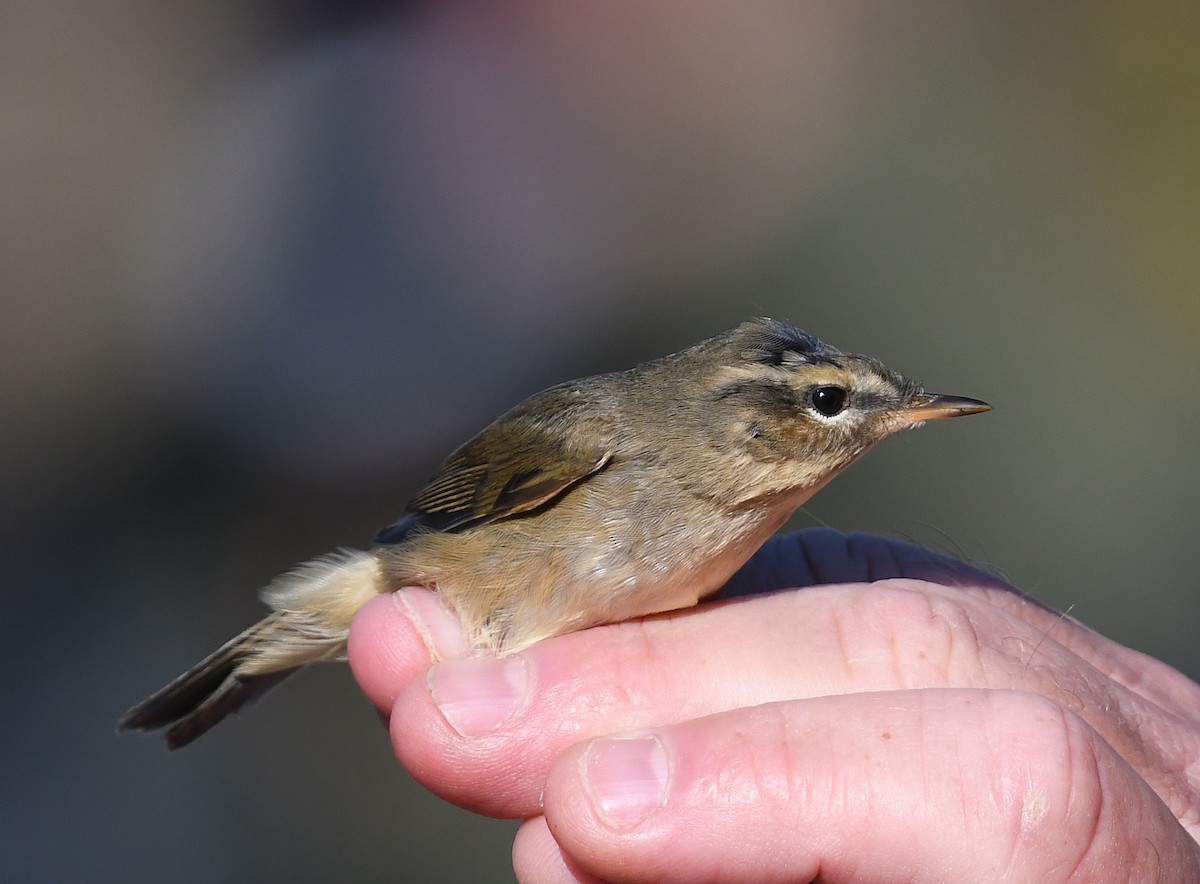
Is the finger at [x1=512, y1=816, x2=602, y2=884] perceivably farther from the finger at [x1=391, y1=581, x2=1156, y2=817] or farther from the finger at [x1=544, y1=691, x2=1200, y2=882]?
the finger at [x1=544, y1=691, x2=1200, y2=882]

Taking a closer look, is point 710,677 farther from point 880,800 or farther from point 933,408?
point 933,408

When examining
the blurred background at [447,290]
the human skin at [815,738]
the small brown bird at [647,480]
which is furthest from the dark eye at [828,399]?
the blurred background at [447,290]

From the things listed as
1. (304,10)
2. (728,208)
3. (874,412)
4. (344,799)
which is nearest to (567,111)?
(728,208)

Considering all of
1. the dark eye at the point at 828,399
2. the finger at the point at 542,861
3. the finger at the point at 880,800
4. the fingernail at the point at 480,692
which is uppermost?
the dark eye at the point at 828,399

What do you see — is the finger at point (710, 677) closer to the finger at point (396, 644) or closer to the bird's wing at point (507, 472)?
the finger at point (396, 644)

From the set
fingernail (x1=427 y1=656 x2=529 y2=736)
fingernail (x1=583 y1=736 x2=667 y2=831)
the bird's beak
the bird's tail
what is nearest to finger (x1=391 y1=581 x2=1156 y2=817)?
fingernail (x1=427 y1=656 x2=529 y2=736)

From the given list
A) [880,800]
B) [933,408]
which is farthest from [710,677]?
[933,408]

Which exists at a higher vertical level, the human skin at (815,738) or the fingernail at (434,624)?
the fingernail at (434,624)

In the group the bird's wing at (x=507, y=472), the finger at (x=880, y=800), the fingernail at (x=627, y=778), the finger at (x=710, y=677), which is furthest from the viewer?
the bird's wing at (x=507, y=472)
